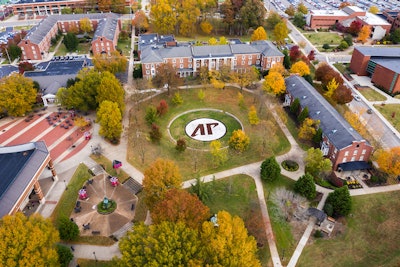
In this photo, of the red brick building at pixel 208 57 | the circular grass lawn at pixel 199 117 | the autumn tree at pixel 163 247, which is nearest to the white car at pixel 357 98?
the red brick building at pixel 208 57

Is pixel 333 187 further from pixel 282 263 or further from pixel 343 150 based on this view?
pixel 282 263

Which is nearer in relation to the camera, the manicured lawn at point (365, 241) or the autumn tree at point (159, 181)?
the manicured lawn at point (365, 241)

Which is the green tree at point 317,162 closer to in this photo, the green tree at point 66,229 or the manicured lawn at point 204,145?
the manicured lawn at point 204,145

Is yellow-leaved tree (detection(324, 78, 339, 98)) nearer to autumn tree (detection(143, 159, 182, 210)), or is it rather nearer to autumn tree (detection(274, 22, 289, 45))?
autumn tree (detection(274, 22, 289, 45))

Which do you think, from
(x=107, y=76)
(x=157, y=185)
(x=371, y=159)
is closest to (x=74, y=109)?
(x=107, y=76)

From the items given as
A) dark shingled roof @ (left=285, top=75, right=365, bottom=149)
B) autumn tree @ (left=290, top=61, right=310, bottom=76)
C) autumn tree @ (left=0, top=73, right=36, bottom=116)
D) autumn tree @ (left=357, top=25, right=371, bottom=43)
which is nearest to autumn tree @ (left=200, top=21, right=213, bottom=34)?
autumn tree @ (left=290, top=61, right=310, bottom=76)
